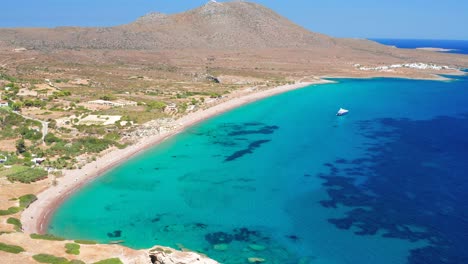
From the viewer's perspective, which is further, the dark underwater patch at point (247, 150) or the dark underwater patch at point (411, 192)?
the dark underwater patch at point (247, 150)

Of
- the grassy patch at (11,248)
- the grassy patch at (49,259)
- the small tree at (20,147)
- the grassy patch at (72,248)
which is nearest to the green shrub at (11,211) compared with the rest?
the grassy patch at (11,248)

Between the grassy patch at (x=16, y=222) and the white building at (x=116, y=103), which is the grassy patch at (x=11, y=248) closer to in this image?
the grassy patch at (x=16, y=222)

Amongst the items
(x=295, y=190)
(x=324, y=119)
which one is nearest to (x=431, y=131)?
(x=324, y=119)

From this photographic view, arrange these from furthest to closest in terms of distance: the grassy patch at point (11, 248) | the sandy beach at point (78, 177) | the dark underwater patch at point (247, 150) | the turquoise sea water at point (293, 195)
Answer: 1. the dark underwater patch at point (247, 150)
2. the sandy beach at point (78, 177)
3. the turquoise sea water at point (293, 195)
4. the grassy patch at point (11, 248)

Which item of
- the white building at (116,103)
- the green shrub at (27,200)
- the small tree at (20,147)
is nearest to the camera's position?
the green shrub at (27,200)

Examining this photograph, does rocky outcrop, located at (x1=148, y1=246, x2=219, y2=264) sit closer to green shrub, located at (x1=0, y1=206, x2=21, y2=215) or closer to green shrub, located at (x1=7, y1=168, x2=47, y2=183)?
green shrub, located at (x1=0, y1=206, x2=21, y2=215)

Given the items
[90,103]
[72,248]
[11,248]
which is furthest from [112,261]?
[90,103]
